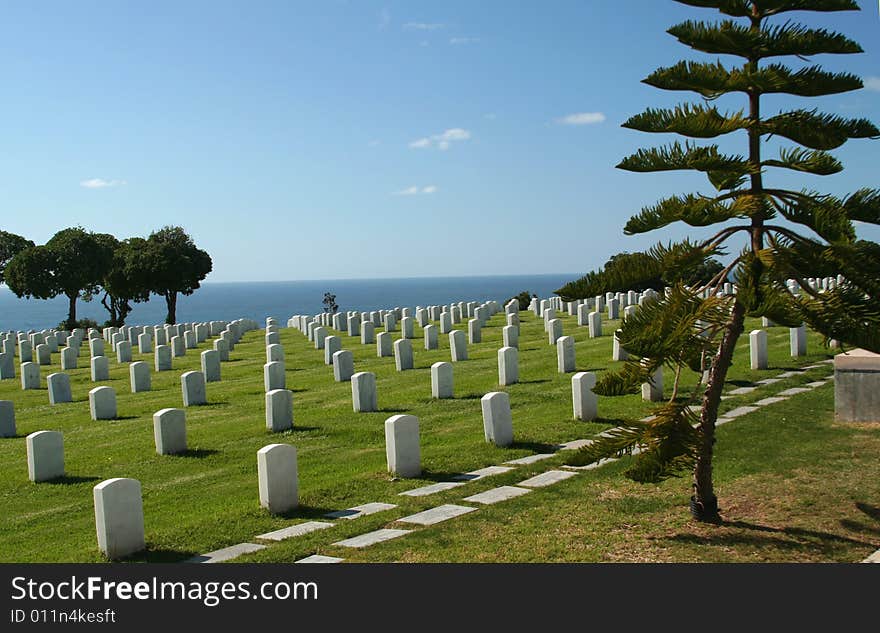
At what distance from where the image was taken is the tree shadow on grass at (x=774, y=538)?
6.88m

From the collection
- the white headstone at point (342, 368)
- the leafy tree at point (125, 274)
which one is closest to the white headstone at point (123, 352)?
the white headstone at point (342, 368)

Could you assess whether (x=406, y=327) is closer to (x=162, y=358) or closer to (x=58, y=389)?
(x=162, y=358)

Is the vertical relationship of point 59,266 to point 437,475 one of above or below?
above

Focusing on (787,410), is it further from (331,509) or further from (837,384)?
(331,509)

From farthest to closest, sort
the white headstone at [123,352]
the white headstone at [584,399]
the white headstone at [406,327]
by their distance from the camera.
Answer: the white headstone at [406,327], the white headstone at [123,352], the white headstone at [584,399]

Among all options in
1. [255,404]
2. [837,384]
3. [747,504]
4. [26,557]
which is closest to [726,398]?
[837,384]

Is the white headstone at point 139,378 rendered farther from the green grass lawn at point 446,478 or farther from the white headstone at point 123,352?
the white headstone at point 123,352

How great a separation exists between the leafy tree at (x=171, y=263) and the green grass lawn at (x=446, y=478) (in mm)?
36500

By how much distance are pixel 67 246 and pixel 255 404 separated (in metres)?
38.3

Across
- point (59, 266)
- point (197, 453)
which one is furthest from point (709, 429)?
point (59, 266)

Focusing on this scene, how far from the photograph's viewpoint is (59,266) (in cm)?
4919

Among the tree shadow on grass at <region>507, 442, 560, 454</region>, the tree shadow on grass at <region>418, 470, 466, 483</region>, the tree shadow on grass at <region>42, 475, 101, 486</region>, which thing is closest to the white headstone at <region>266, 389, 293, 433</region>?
the tree shadow on grass at <region>42, 475, 101, 486</region>

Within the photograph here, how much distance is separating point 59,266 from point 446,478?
45.7 metres

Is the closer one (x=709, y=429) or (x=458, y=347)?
(x=709, y=429)
